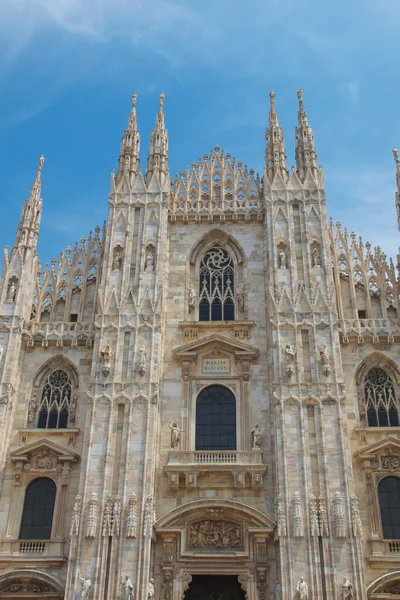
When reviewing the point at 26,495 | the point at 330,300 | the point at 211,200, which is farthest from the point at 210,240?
the point at 26,495

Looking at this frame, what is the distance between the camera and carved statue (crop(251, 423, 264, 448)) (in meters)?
21.6

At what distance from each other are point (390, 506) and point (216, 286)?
31.6 feet

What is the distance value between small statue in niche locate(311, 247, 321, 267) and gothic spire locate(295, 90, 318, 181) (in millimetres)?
3330

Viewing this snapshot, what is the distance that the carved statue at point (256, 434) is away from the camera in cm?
2156

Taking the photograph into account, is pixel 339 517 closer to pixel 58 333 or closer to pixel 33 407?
pixel 33 407

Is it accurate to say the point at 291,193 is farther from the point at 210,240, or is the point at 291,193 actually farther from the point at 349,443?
the point at 349,443

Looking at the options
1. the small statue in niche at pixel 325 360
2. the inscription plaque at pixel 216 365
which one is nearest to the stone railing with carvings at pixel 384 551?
the small statue in niche at pixel 325 360

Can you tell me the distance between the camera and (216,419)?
887 inches

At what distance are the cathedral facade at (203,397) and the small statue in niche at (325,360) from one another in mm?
91

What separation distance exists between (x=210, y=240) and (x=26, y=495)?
11.3 m

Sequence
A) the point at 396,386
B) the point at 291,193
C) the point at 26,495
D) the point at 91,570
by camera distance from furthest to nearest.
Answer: the point at 291,193 < the point at 396,386 < the point at 26,495 < the point at 91,570

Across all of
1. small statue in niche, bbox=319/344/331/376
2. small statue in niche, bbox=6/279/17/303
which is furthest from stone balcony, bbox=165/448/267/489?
small statue in niche, bbox=6/279/17/303

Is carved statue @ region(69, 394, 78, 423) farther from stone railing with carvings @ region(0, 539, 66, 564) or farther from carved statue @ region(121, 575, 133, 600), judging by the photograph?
carved statue @ region(121, 575, 133, 600)

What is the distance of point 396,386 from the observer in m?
23.0
